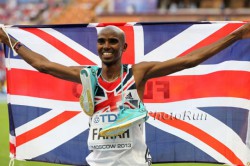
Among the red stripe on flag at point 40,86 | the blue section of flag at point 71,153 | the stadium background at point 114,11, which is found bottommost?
the stadium background at point 114,11

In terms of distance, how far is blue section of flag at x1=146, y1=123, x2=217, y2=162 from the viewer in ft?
25.6

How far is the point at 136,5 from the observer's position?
3123 centimetres

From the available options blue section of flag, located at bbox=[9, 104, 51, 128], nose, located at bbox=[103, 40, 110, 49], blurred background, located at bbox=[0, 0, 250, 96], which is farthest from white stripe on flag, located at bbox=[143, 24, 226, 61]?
blurred background, located at bbox=[0, 0, 250, 96]

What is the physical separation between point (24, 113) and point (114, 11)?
24117 millimetres

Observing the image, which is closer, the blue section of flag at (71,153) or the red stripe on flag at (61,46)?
the red stripe on flag at (61,46)

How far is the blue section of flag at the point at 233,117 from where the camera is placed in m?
7.64

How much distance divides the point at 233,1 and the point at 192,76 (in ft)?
91.9

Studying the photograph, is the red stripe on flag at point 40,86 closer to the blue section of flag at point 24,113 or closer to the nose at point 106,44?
the blue section of flag at point 24,113

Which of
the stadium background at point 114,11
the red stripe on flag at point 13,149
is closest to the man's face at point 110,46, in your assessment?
the red stripe on flag at point 13,149

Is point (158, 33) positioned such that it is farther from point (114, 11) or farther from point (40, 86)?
point (114, 11)

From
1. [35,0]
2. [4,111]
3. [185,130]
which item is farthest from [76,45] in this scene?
[35,0]

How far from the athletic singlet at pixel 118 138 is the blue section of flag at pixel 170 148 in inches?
111

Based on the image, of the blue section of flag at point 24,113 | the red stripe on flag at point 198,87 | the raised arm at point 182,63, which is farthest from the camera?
the blue section of flag at point 24,113

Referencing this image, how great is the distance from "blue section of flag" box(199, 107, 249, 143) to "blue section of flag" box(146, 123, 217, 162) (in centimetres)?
42
